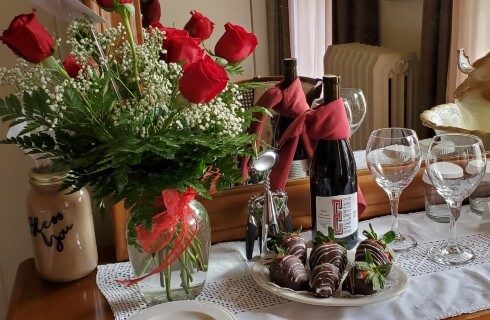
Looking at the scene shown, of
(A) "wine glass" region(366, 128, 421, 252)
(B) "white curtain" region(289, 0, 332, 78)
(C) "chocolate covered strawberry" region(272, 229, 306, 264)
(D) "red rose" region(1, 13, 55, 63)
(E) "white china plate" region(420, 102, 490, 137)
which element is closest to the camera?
(D) "red rose" region(1, 13, 55, 63)

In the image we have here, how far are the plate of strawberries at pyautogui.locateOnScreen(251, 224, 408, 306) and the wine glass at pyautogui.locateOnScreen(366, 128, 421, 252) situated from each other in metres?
0.14

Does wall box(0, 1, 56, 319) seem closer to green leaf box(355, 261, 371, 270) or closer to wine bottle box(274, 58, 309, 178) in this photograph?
wine bottle box(274, 58, 309, 178)

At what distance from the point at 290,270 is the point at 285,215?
167 millimetres

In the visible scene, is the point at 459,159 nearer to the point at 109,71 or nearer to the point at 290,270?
the point at 290,270

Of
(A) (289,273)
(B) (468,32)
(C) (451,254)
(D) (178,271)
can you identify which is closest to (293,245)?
(A) (289,273)

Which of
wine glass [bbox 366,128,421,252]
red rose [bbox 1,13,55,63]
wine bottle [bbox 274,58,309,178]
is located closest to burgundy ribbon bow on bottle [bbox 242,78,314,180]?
wine bottle [bbox 274,58,309,178]

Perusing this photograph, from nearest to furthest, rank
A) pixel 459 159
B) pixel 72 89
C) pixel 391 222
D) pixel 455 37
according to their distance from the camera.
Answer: pixel 72 89 → pixel 459 159 → pixel 391 222 → pixel 455 37

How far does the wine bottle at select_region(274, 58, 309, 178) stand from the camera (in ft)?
3.41

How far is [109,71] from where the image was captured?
28.6 inches

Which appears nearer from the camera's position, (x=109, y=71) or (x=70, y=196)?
(x=109, y=71)

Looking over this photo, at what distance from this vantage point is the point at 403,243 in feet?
3.30

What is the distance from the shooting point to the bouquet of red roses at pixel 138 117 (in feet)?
2.28

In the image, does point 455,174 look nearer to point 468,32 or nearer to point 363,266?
point 363,266

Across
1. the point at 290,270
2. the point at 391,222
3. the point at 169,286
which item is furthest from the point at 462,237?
the point at 169,286
